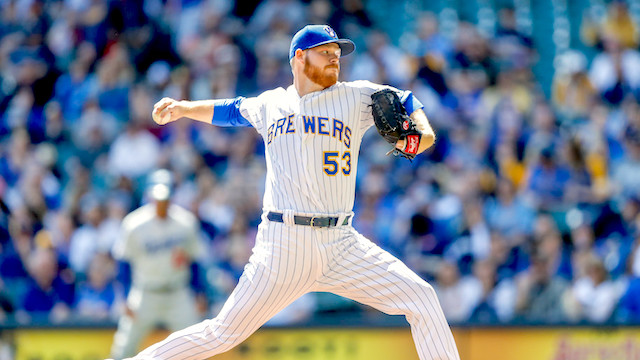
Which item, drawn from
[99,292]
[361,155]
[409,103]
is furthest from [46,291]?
[409,103]

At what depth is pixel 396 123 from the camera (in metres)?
4.62

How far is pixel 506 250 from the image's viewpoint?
988 cm

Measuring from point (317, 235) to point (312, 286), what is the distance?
0.95ft

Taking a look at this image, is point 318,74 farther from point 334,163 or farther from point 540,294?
point 540,294

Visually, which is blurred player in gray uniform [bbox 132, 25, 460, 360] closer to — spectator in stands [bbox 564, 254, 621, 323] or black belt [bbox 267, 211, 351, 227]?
black belt [bbox 267, 211, 351, 227]

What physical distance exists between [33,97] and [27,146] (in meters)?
0.83

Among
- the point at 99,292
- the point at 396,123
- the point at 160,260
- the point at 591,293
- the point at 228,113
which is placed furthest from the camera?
the point at 99,292

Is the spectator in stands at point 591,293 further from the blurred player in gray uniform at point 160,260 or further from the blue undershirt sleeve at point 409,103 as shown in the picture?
the blue undershirt sleeve at point 409,103

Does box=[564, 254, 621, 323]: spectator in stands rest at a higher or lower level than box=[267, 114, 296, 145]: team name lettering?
lower

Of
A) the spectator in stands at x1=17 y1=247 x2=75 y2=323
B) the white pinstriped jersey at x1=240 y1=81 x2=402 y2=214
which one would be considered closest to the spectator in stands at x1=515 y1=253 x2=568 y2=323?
the spectator in stands at x1=17 y1=247 x2=75 y2=323

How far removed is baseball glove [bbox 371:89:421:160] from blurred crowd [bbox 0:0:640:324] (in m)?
4.15

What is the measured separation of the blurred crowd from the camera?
382 inches

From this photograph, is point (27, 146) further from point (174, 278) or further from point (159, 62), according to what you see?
point (174, 278)

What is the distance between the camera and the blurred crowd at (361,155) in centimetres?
970
